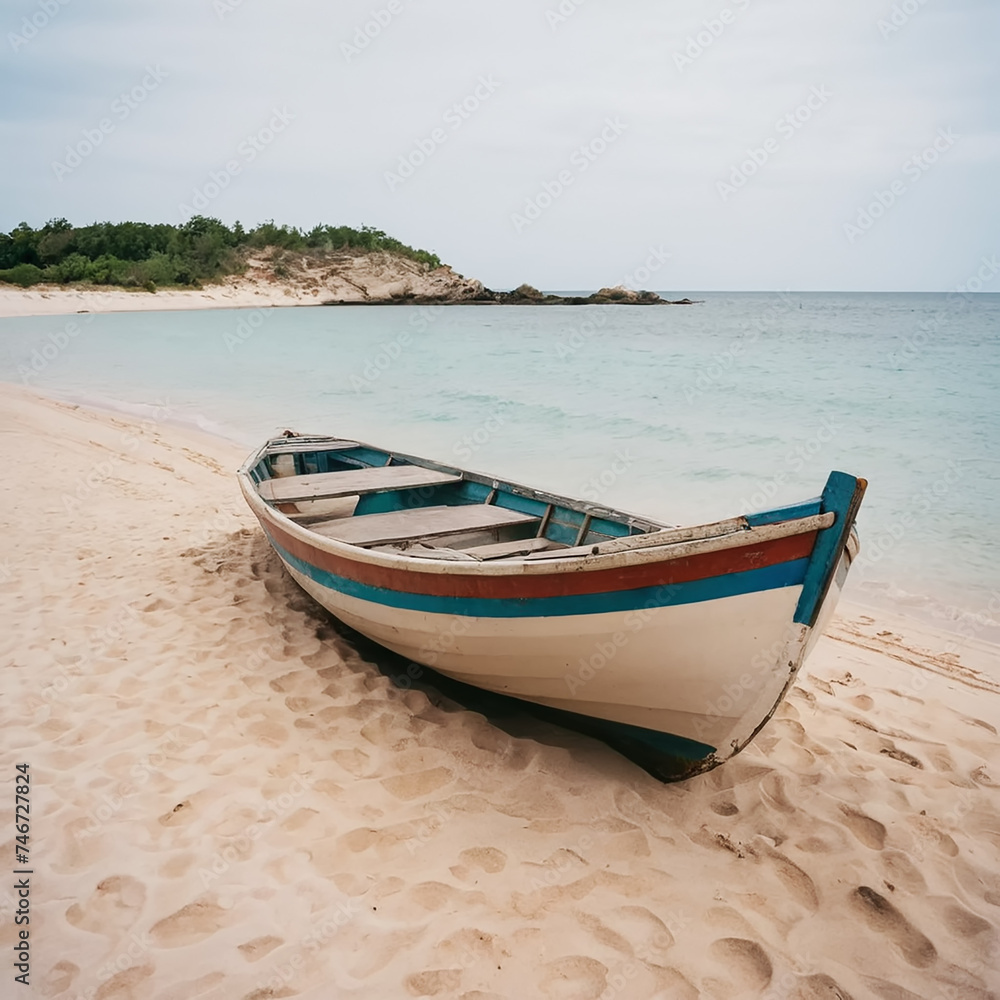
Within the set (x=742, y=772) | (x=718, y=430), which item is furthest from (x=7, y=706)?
(x=718, y=430)

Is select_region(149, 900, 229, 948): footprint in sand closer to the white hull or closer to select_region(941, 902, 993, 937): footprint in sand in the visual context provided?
the white hull

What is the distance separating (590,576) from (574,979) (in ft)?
4.28

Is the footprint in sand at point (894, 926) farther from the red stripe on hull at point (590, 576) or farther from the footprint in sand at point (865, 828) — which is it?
the red stripe on hull at point (590, 576)

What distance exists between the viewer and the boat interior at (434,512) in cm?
412

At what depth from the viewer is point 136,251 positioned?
50.0 metres

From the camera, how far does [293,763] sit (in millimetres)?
3164

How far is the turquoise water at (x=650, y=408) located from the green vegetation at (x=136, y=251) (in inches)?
470

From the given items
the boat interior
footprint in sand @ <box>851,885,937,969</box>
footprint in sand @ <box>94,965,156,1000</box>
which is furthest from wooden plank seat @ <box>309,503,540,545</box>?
footprint in sand @ <box>851,885,937,969</box>

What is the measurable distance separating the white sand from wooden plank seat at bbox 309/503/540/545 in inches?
27.7

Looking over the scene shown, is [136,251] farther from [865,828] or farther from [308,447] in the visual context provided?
[865,828]

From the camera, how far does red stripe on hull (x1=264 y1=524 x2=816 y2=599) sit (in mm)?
2492

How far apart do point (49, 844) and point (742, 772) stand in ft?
9.35

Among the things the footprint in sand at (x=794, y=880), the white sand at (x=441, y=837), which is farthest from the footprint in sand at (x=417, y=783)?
the footprint in sand at (x=794, y=880)
